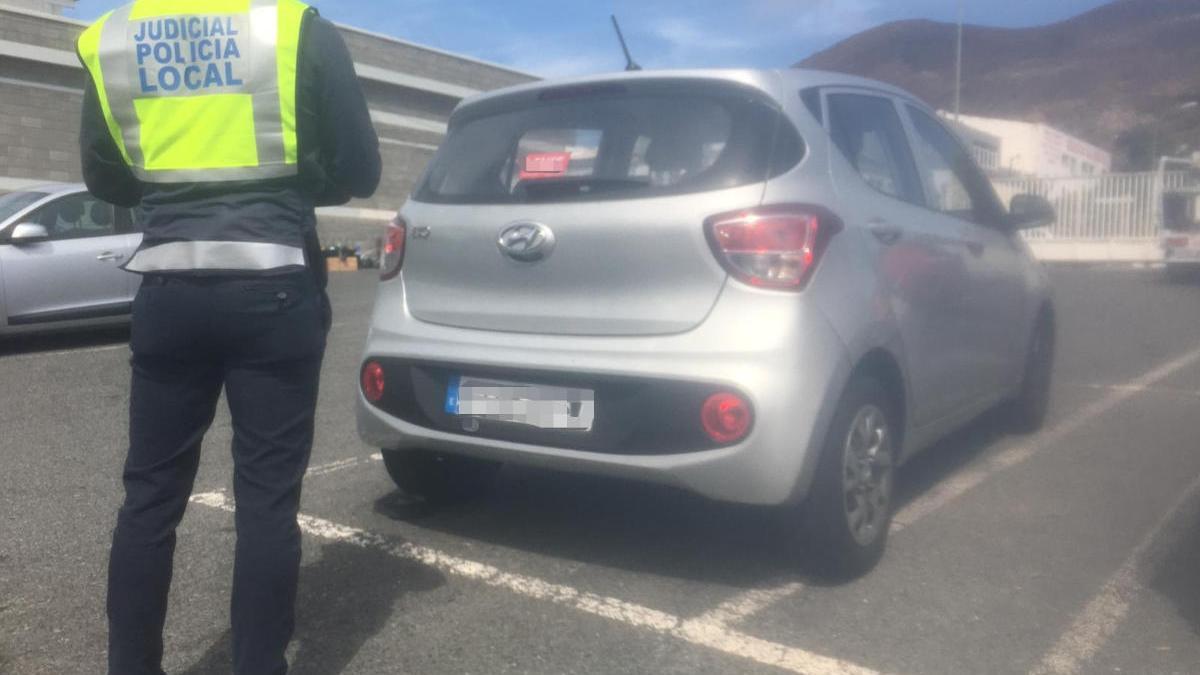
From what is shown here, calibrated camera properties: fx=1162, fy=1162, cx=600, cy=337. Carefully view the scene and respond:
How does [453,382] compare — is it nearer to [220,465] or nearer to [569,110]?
[569,110]

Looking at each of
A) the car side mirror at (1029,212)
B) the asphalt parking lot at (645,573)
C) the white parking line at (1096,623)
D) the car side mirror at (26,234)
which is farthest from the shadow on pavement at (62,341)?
the white parking line at (1096,623)

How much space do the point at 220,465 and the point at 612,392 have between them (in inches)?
99.6

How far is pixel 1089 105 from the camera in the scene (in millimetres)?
138375

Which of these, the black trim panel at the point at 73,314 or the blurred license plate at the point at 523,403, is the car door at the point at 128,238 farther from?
the blurred license plate at the point at 523,403

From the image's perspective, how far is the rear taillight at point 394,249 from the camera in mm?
4035

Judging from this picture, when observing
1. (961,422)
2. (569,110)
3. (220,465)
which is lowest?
(220,465)

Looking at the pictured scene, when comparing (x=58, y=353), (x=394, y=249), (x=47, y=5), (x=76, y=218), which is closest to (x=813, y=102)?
(x=394, y=249)

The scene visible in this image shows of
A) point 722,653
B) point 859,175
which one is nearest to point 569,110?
point 859,175

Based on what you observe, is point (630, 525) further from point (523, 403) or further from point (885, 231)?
point (885, 231)

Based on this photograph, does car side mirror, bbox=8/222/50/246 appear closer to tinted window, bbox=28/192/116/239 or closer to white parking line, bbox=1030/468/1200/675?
tinted window, bbox=28/192/116/239

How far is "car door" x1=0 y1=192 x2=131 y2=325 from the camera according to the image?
29.4 ft

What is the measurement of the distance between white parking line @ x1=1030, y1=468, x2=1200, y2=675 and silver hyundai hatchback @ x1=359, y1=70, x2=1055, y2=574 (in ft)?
2.23

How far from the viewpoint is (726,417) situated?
337 cm

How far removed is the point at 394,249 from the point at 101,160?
139 cm
